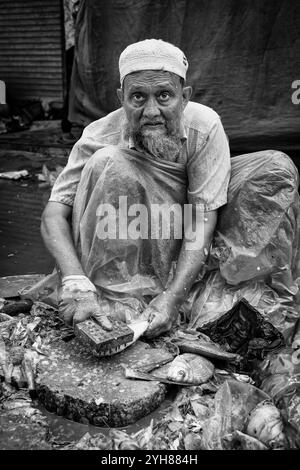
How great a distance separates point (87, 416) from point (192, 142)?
1383 mm

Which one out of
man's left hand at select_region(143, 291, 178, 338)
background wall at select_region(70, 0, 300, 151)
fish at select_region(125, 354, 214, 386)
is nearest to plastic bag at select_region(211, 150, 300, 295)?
man's left hand at select_region(143, 291, 178, 338)

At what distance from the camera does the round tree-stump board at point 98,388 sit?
2.33 meters

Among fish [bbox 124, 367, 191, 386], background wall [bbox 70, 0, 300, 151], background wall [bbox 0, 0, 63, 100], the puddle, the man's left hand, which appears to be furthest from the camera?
background wall [bbox 0, 0, 63, 100]

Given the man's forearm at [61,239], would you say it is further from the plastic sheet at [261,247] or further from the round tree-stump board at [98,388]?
the plastic sheet at [261,247]

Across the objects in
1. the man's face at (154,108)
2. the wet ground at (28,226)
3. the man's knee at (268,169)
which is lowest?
the wet ground at (28,226)

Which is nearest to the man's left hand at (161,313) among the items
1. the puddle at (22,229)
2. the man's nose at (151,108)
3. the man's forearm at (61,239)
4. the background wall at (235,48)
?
the man's forearm at (61,239)

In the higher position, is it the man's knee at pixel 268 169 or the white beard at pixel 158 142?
the white beard at pixel 158 142

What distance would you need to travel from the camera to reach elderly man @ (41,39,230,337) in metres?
2.73

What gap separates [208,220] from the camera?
2.90m

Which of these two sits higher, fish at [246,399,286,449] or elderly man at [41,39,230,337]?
elderly man at [41,39,230,337]

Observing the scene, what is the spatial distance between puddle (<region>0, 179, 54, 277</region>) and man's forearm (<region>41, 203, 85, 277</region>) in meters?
1.34

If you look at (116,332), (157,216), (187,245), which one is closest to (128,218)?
(157,216)

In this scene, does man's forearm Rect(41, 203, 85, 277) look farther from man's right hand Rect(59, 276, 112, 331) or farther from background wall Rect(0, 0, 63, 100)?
background wall Rect(0, 0, 63, 100)

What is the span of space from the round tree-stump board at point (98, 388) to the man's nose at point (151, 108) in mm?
1065
